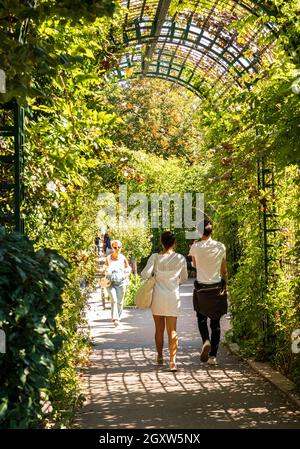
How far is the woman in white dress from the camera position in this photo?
26.5ft

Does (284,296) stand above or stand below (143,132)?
below

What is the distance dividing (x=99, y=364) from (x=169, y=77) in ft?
31.2

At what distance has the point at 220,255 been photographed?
8398mm

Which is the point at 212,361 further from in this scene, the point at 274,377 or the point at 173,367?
the point at 274,377

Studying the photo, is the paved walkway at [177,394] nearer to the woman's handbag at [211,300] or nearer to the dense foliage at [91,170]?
the dense foliage at [91,170]

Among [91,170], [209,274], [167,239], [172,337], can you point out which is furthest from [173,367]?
[91,170]

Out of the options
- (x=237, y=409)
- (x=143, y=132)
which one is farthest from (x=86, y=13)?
(x=143, y=132)

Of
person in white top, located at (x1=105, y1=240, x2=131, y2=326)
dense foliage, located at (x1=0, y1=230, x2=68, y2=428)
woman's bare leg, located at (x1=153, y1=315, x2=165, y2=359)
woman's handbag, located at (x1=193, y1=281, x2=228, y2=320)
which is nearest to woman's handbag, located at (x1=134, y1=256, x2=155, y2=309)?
woman's bare leg, located at (x1=153, y1=315, x2=165, y2=359)

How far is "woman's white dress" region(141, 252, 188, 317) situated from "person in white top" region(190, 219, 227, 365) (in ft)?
0.73

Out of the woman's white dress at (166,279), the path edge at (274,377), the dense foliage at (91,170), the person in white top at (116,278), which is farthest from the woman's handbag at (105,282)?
the woman's white dress at (166,279)

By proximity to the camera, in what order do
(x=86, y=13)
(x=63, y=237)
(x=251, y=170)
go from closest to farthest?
1. (x=86, y=13)
2. (x=251, y=170)
3. (x=63, y=237)

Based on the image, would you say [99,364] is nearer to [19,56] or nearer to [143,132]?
[19,56]

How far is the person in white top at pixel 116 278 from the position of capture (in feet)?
40.2

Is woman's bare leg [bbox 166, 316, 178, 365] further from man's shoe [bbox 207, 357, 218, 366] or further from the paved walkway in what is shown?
man's shoe [bbox 207, 357, 218, 366]
